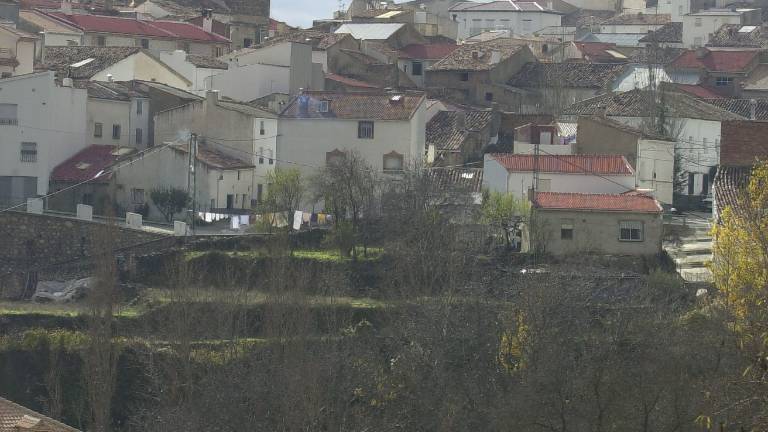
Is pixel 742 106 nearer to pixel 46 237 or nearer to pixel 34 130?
pixel 34 130

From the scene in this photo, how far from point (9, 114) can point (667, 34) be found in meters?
37.5

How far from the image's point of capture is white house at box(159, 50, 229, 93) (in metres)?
54.8

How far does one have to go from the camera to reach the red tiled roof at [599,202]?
40.7 meters

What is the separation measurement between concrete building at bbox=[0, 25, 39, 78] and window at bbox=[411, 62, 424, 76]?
15610 mm

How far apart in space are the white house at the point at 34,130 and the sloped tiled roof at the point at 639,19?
39491 mm

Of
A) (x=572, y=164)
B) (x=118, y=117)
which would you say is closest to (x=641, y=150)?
(x=572, y=164)

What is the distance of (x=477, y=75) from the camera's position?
60.2 meters

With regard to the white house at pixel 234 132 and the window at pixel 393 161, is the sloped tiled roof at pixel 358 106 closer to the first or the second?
the white house at pixel 234 132

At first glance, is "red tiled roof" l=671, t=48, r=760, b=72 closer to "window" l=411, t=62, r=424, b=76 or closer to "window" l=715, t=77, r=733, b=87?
"window" l=715, t=77, r=733, b=87

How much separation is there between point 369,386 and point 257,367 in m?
2.14

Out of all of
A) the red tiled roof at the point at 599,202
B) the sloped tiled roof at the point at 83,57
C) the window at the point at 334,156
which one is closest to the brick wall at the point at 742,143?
the red tiled roof at the point at 599,202

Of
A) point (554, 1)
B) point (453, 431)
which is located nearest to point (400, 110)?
point (453, 431)

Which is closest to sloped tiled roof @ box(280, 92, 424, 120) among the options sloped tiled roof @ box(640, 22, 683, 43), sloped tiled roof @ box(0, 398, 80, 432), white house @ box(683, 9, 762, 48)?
sloped tiled roof @ box(0, 398, 80, 432)

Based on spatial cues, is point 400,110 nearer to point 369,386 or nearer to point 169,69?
point 169,69
